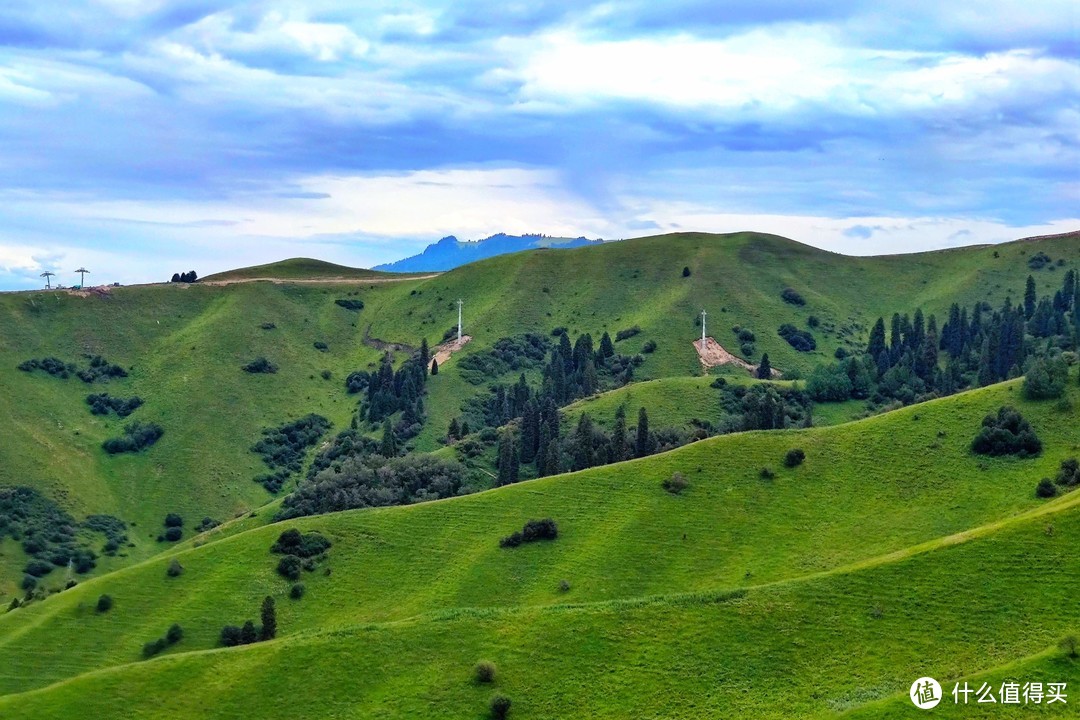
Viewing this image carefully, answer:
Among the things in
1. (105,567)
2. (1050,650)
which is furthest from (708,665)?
(105,567)

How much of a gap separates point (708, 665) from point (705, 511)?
115 feet

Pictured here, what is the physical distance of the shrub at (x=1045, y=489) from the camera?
110m

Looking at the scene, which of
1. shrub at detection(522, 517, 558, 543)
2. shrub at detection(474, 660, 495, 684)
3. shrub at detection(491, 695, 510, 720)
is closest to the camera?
shrub at detection(491, 695, 510, 720)

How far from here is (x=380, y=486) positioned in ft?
483

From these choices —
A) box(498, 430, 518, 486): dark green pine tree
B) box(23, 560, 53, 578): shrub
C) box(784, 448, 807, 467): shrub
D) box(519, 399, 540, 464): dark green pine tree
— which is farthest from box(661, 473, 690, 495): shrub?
box(23, 560, 53, 578): shrub

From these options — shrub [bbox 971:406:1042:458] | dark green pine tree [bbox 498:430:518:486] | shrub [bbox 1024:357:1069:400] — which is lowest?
dark green pine tree [bbox 498:430:518:486]

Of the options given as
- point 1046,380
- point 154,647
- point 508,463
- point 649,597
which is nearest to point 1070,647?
point 649,597

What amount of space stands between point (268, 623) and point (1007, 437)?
80707mm

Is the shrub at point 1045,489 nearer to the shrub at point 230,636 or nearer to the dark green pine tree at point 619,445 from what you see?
the dark green pine tree at point 619,445

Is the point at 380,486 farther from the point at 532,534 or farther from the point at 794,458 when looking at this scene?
the point at 794,458

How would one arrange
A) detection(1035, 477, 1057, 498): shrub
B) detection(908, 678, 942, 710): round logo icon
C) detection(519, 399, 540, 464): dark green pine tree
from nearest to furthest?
1. detection(908, 678, 942, 710): round logo icon
2. detection(1035, 477, 1057, 498): shrub
3. detection(519, 399, 540, 464): dark green pine tree

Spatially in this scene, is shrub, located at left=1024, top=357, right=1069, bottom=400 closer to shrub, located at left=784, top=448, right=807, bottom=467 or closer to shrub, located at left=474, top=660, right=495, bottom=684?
shrub, located at left=784, top=448, right=807, bottom=467

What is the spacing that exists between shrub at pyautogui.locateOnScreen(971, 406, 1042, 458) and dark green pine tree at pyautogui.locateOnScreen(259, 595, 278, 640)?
7715cm

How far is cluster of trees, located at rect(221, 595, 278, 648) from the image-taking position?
10206cm
